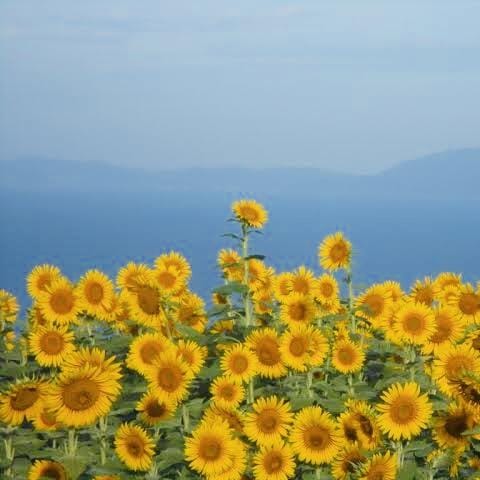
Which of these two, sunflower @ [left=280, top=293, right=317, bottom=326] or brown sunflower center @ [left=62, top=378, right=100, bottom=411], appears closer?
brown sunflower center @ [left=62, top=378, right=100, bottom=411]

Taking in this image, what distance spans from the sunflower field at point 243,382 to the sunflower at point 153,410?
0.4 inches

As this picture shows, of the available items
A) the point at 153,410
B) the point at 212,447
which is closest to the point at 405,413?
the point at 212,447

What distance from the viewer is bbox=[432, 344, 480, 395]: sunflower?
689cm

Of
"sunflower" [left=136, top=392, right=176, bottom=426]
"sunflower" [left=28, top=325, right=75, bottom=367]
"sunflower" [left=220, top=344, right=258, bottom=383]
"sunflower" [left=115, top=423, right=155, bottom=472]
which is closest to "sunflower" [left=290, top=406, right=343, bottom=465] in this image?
"sunflower" [left=220, top=344, right=258, bottom=383]

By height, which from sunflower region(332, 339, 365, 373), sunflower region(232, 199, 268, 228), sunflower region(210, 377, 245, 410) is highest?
sunflower region(232, 199, 268, 228)

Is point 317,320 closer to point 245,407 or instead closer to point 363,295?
point 363,295

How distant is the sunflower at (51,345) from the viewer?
780 cm

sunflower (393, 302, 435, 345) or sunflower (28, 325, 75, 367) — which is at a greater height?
sunflower (393, 302, 435, 345)

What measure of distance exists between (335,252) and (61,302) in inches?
107

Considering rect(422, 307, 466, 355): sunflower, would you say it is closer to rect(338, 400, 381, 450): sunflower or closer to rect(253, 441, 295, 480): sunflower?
rect(338, 400, 381, 450): sunflower

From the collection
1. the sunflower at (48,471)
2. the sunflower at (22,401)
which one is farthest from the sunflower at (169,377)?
the sunflower at (48,471)

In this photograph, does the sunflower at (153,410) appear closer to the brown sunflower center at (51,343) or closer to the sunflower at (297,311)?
the brown sunflower center at (51,343)

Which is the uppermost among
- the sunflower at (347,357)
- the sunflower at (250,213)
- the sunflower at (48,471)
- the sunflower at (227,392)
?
the sunflower at (250,213)

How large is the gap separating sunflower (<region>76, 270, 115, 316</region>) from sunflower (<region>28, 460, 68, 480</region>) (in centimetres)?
163
